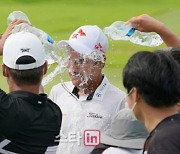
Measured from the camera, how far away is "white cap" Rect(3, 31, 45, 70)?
289 centimetres

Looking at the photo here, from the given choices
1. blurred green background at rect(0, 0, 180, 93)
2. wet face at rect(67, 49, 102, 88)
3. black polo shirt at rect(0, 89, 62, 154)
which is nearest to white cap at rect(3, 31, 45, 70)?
black polo shirt at rect(0, 89, 62, 154)

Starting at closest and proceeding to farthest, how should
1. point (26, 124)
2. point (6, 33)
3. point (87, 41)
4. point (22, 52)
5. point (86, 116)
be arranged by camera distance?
1. point (26, 124)
2. point (22, 52)
3. point (6, 33)
4. point (86, 116)
5. point (87, 41)

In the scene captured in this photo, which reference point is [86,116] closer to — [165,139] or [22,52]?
[22,52]

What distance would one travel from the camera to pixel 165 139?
89.0 inches

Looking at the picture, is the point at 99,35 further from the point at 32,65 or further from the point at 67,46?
the point at 32,65

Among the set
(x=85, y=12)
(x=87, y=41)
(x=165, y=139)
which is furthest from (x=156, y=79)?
(x=85, y=12)

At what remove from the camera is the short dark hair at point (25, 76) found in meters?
2.86

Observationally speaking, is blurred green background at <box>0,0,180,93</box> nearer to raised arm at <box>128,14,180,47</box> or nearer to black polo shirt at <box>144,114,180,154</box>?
raised arm at <box>128,14,180,47</box>

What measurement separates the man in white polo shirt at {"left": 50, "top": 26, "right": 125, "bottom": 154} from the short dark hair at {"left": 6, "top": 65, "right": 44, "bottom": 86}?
1.98ft

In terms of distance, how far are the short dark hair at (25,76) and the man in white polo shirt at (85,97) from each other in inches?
23.7

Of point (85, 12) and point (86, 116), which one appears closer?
point (86, 116)

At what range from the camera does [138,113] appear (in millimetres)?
2465

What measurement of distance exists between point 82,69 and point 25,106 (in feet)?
2.30

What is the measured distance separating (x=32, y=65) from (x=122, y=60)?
21.0 ft
